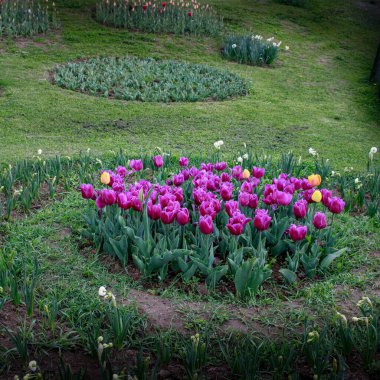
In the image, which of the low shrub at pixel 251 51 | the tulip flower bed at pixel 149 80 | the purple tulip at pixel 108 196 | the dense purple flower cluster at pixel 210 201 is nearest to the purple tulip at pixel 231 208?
the dense purple flower cluster at pixel 210 201

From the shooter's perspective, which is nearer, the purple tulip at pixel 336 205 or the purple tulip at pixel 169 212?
the purple tulip at pixel 169 212

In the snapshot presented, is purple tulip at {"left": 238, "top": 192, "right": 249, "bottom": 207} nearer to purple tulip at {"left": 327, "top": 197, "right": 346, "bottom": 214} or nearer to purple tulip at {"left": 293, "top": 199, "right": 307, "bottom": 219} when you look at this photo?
purple tulip at {"left": 293, "top": 199, "right": 307, "bottom": 219}

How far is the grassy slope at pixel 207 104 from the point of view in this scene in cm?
688

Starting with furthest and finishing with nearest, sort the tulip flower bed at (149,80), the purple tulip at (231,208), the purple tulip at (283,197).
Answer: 1. the tulip flower bed at (149,80)
2. the purple tulip at (283,197)
3. the purple tulip at (231,208)

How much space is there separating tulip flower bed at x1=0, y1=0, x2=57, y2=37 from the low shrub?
376 cm

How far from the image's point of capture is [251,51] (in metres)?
11.0

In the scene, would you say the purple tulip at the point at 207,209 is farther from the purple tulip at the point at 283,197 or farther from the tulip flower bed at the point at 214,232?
the purple tulip at the point at 283,197

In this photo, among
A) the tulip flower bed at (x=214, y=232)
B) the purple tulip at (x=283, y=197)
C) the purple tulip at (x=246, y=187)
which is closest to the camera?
the tulip flower bed at (x=214, y=232)

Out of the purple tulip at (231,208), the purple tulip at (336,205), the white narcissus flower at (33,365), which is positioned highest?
the purple tulip at (336,205)

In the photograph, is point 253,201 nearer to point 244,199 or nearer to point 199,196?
point 244,199

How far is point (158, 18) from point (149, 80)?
141 inches

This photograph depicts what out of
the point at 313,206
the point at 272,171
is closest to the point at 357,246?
the point at 313,206

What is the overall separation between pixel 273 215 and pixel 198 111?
14.0 feet

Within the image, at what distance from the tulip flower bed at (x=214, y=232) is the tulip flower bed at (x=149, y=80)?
4.73 m
